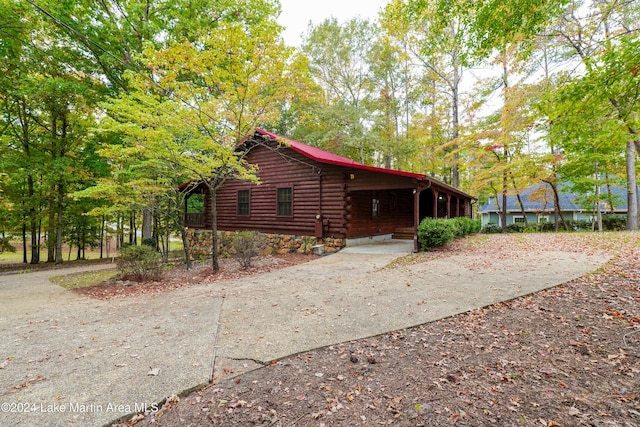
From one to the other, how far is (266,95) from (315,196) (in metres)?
5.04

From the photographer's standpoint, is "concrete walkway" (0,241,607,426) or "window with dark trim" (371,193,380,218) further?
"window with dark trim" (371,193,380,218)

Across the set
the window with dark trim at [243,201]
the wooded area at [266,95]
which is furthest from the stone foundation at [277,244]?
the wooded area at [266,95]

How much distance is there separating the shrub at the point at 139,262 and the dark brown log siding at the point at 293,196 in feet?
20.3

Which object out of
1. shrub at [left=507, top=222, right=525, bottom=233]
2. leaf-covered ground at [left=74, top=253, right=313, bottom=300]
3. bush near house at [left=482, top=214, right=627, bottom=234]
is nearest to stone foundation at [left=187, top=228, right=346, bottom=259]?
leaf-covered ground at [left=74, top=253, right=313, bottom=300]

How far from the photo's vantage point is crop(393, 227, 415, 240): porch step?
47.3 ft

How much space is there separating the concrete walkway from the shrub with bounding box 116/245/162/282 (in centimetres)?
125

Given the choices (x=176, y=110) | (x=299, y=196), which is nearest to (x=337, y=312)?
(x=176, y=110)

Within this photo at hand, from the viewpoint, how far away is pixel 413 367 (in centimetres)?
297

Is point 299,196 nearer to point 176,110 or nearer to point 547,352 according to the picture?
point 176,110

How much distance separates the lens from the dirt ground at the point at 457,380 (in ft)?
7.45

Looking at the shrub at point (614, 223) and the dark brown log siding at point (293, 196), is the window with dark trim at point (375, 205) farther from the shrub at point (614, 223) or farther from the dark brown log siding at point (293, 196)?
the shrub at point (614, 223)

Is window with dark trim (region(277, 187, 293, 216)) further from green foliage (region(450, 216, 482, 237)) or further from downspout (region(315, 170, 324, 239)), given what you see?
green foliage (region(450, 216, 482, 237))

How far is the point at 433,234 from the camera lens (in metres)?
9.95

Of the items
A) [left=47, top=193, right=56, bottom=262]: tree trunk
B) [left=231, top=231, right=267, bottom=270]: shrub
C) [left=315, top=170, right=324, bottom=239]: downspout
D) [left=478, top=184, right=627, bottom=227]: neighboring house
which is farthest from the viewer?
[left=478, top=184, right=627, bottom=227]: neighboring house
